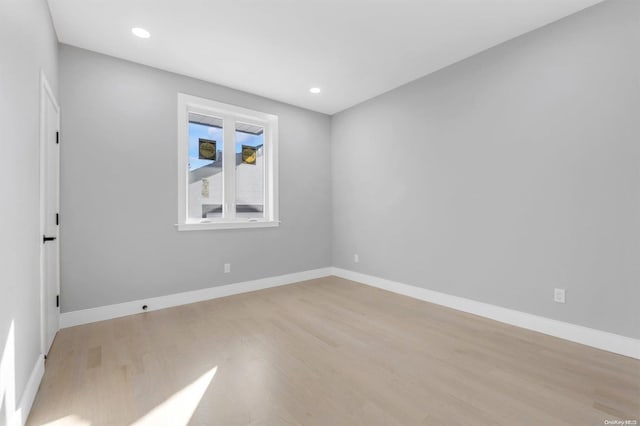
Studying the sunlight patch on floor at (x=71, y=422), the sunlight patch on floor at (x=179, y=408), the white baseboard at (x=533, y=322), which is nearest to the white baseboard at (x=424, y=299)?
the white baseboard at (x=533, y=322)

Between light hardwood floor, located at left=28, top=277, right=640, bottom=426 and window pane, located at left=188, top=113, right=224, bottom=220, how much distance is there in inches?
55.9

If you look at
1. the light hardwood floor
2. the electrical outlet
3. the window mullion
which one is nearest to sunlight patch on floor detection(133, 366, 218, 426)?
the light hardwood floor

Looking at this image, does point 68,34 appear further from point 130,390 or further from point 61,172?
point 130,390

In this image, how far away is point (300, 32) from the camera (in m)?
2.78

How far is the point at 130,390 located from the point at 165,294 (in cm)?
171

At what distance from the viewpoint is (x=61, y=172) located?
9.45ft

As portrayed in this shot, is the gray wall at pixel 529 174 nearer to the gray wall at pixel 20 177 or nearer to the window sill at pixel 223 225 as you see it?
the window sill at pixel 223 225

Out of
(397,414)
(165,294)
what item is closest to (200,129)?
(165,294)

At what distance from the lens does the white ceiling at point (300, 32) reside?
8.00 feet

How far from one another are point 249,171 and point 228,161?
375mm

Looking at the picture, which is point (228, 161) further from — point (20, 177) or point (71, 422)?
point (71, 422)

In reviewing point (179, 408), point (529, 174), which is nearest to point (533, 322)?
point (529, 174)

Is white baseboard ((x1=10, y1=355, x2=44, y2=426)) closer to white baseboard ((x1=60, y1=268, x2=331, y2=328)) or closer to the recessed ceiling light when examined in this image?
white baseboard ((x1=60, y1=268, x2=331, y2=328))

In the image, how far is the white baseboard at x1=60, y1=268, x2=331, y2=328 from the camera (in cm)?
294
